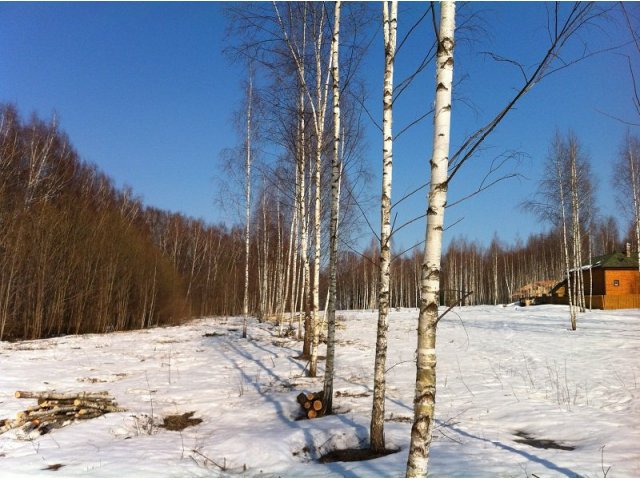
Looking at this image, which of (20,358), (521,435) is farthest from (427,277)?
(20,358)

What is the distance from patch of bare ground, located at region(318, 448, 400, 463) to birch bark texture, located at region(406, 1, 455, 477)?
259 centimetres

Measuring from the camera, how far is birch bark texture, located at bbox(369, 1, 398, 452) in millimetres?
5090

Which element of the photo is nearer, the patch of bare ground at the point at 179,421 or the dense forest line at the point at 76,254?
the patch of bare ground at the point at 179,421

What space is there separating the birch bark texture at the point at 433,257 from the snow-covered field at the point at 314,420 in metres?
0.30

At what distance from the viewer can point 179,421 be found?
7.00m

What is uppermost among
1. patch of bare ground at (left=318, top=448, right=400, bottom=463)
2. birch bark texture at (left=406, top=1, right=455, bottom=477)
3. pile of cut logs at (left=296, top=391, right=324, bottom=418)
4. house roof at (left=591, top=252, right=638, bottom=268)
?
house roof at (left=591, top=252, right=638, bottom=268)

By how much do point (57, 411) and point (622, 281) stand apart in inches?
1418

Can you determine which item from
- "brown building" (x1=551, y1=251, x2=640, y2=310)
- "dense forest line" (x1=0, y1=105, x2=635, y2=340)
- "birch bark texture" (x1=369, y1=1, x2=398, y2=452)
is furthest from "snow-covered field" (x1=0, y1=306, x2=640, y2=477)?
"brown building" (x1=551, y1=251, x2=640, y2=310)

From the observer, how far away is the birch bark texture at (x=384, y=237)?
16.7 ft

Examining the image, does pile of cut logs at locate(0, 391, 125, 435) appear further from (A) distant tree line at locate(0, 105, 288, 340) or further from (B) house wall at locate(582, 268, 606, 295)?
(B) house wall at locate(582, 268, 606, 295)

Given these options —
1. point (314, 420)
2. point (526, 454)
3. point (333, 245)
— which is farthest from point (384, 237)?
point (314, 420)

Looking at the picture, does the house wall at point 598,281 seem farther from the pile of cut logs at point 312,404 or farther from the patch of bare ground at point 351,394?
the pile of cut logs at point 312,404

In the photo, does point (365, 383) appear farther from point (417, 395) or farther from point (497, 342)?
point (497, 342)

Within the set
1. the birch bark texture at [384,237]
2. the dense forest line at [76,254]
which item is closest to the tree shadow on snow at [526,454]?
the birch bark texture at [384,237]
